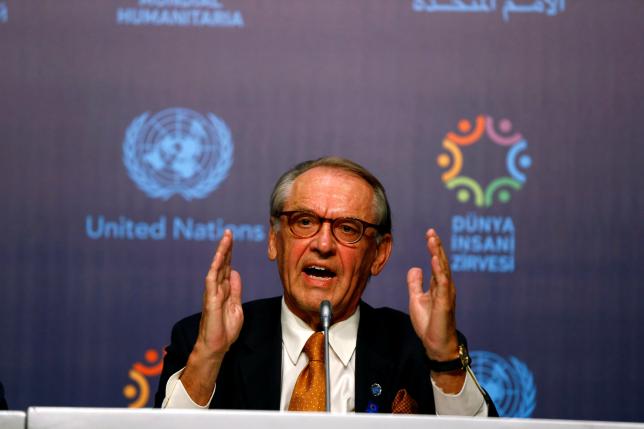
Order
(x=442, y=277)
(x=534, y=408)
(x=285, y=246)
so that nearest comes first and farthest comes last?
(x=442, y=277), (x=285, y=246), (x=534, y=408)

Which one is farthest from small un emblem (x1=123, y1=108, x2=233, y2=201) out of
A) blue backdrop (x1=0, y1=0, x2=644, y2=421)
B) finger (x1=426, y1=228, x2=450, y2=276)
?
finger (x1=426, y1=228, x2=450, y2=276)

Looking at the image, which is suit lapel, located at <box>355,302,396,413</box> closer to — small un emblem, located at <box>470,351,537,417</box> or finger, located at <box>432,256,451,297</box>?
finger, located at <box>432,256,451,297</box>

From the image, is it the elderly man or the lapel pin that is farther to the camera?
the lapel pin

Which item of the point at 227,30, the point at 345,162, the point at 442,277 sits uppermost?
the point at 227,30

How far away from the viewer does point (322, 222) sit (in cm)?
217

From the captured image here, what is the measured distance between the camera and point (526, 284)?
3.12m

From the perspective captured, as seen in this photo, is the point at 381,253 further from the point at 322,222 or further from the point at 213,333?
the point at 213,333

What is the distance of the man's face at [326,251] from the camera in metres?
2.15

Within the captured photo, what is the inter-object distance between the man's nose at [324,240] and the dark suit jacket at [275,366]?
24cm

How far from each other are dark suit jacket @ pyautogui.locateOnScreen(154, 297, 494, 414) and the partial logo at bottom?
0.94 metres

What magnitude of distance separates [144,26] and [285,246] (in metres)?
1.37

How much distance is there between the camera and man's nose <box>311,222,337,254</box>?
7.02 feet

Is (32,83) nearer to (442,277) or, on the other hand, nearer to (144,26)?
(144,26)

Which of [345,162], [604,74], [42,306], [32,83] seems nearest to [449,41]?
[604,74]
